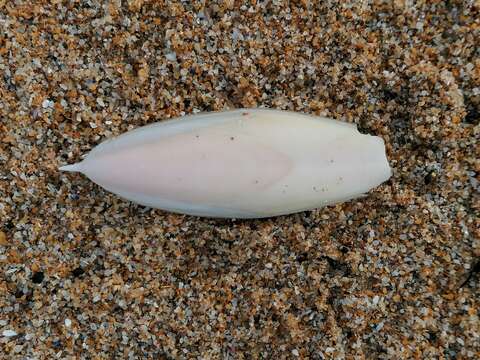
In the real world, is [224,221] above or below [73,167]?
below

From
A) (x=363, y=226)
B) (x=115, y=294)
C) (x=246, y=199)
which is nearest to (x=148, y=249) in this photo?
(x=115, y=294)

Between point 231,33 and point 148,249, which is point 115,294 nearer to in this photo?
point 148,249

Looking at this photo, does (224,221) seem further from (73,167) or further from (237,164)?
(73,167)

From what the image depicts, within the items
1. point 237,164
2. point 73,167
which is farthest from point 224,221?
point 73,167

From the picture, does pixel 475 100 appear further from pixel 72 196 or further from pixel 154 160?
pixel 72 196

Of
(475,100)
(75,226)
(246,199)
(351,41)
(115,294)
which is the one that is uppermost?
(351,41)

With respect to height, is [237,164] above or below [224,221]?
above

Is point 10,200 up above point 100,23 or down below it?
below
